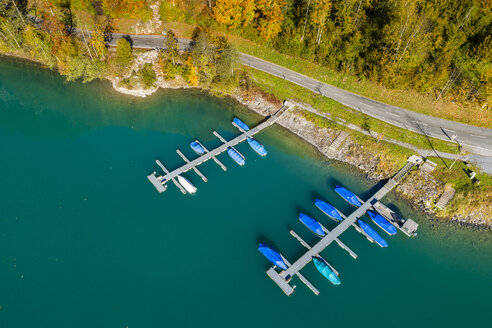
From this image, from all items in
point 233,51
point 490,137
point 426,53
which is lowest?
point 490,137

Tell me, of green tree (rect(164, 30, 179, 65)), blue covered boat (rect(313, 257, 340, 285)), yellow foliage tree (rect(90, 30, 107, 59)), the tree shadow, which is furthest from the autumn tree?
blue covered boat (rect(313, 257, 340, 285))

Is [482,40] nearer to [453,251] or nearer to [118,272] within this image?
[453,251]

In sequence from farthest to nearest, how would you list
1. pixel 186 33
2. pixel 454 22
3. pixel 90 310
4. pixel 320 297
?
pixel 186 33 → pixel 454 22 → pixel 320 297 → pixel 90 310

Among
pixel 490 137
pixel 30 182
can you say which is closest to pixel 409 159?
pixel 490 137

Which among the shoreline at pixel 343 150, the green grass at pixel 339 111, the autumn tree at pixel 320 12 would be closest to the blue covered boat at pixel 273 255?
the shoreline at pixel 343 150

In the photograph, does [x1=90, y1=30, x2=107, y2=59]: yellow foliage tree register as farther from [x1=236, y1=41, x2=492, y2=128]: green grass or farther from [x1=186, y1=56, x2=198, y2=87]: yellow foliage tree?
[x1=236, y1=41, x2=492, y2=128]: green grass
